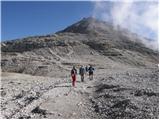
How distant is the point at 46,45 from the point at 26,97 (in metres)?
98.5

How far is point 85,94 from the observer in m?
31.1

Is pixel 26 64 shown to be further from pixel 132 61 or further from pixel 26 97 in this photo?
pixel 26 97

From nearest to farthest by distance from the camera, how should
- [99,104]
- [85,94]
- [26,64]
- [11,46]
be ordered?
[99,104] → [85,94] → [26,64] → [11,46]

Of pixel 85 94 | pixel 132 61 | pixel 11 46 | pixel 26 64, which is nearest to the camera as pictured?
pixel 85 94

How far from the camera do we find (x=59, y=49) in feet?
413

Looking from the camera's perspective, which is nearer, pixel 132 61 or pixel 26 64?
pixel 26 64

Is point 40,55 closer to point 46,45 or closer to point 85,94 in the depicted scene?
point 46,45

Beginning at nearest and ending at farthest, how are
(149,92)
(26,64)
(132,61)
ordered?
1. (149,92)
2. (26,64)
3. (132,61)

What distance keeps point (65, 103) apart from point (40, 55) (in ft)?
306

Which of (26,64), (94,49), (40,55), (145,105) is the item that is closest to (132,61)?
(94,49)

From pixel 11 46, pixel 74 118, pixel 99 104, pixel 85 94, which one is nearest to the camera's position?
pixel 74 118

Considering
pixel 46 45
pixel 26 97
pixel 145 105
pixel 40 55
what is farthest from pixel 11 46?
pixel 145 105

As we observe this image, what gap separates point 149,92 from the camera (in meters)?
27.2

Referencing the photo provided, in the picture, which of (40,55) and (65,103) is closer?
(65,103)
